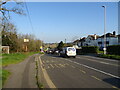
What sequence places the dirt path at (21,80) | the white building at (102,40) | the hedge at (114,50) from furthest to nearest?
the white building at (102,40) < the hedge at (114,50) < the dirt path at (21,80)

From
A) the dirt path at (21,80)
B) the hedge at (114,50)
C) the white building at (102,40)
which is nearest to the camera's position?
the dirt path at (21,80)

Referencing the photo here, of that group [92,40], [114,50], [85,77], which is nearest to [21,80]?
[85,77]

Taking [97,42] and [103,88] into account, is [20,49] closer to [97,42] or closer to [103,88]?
Answer: [97,42]

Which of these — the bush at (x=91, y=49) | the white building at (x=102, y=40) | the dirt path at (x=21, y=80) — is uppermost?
the white building at (x=102, y=40)

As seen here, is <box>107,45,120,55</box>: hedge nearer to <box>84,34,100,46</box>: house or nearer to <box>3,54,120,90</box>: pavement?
<box>3,54,120,90</box>: pavement

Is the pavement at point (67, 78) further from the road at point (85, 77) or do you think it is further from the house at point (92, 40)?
the house at point (92, 40)

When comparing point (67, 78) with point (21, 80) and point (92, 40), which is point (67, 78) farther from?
point (92, 40)

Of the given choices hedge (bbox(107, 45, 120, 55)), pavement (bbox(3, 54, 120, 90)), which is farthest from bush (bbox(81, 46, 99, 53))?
pavement (bbox(3, 54, 120, 90))

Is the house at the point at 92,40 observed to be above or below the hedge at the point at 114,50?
above

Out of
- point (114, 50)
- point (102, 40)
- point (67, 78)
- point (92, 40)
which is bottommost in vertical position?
point (67, 78)

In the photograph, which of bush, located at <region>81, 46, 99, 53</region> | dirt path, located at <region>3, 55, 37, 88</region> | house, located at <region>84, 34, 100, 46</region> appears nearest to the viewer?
dirt path, located at <region>3, 55, 37, 88</region>

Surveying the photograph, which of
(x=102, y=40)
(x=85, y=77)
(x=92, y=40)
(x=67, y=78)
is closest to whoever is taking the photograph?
(x=67, y=78)

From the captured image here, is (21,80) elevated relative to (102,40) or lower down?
lower down

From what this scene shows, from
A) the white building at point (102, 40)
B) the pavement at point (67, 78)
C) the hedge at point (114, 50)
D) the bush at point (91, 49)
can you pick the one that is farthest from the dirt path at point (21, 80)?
the white building at point (102, 40)
